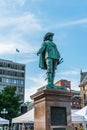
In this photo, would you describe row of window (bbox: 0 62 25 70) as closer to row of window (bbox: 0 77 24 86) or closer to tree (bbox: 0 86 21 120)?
row of window (bbox: 0 77 24 86)

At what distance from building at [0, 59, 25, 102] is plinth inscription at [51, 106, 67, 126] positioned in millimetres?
87391

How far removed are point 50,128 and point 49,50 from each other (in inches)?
135

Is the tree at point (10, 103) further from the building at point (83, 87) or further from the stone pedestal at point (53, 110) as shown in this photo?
the stone pedestal at point (53, 110)

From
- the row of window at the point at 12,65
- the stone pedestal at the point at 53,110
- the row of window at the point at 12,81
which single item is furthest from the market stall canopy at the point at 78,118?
the row of window at the point at 12,65

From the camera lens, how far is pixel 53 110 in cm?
1106

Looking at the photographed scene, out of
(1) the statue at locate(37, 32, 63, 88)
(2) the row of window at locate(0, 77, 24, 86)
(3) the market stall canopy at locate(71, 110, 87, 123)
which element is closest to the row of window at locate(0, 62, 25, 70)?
(2) the row of window at locate(0, 77, 24, 86)

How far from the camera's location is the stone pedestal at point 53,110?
10.9 m

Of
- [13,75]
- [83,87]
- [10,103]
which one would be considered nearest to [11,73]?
[13,75]

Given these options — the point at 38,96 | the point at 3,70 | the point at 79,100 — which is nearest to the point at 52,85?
the point at 38,96

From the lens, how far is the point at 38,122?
11.4 metres

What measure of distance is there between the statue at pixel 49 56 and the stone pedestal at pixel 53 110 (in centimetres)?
81

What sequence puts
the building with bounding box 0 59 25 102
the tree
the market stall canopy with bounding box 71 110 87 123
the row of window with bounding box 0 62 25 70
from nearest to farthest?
the market stall canopy with bounding box 71 110 87 123
the tree
the building with bounding box 0 59 25 102
the row of window with bounding box 0 62 25 70

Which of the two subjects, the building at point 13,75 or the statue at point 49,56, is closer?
the statue at point 49,56

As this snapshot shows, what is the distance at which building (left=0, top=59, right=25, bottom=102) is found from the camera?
98.6 metres
